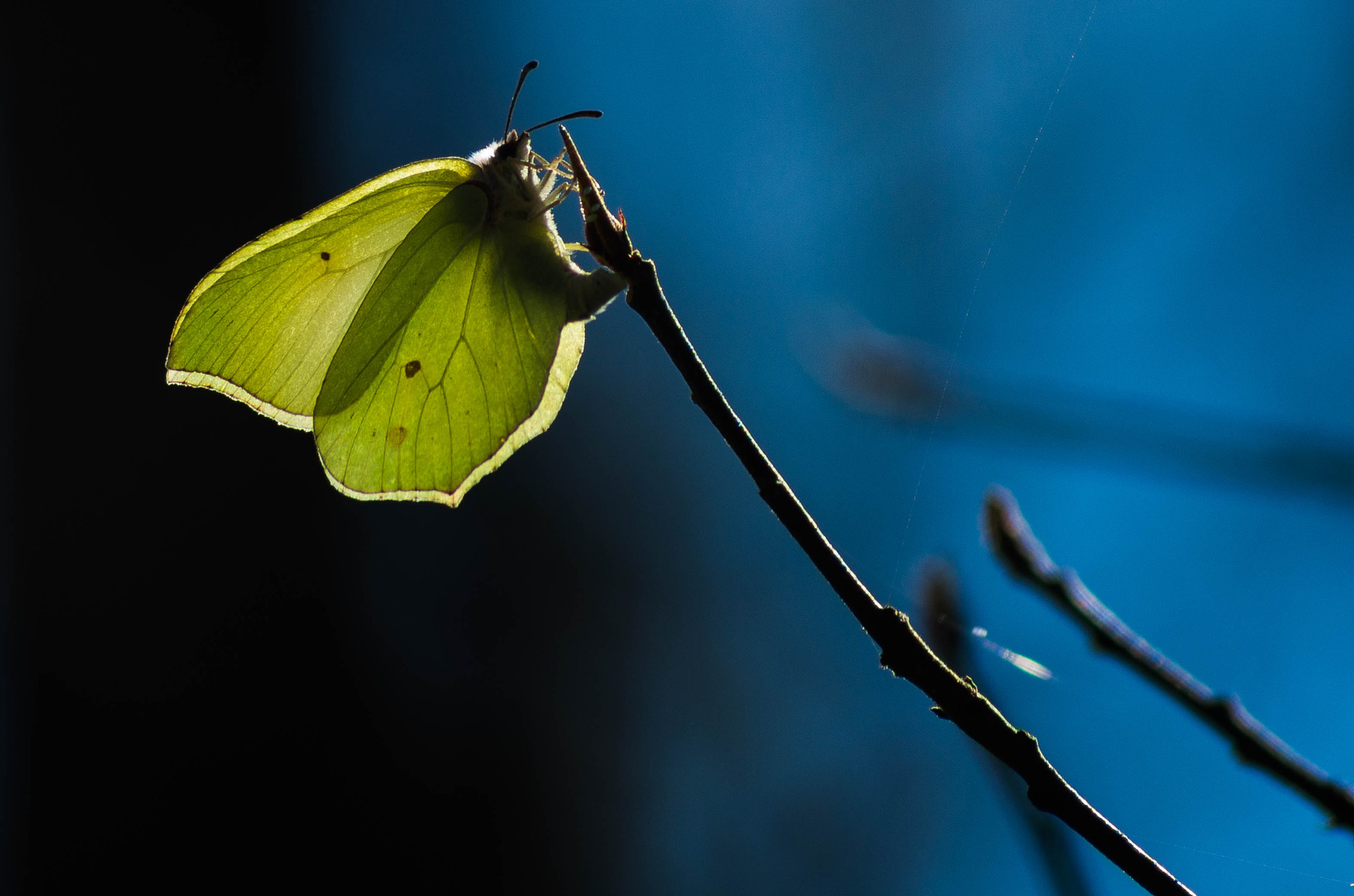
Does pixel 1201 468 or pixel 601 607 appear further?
A: pixel 601 607

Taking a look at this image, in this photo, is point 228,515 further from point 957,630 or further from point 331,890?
point 957,630

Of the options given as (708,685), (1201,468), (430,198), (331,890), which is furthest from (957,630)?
(708,685)

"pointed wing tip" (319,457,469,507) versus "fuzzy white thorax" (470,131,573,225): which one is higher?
"fuzzy white thorax" (470,131,573,225)

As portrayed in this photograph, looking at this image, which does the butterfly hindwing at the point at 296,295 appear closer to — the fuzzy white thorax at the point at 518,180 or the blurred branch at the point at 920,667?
the fuzzy white thorax at the point at 518,180

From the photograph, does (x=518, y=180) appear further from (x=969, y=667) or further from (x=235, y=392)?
(x=969, y=667)

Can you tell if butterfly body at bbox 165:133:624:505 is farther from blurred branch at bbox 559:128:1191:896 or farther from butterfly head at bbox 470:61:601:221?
blurred branch at bbox 559:128:1191:896

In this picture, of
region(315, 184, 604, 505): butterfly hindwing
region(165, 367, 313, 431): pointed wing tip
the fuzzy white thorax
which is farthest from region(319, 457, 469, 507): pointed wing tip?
the fuzzy white thorax
